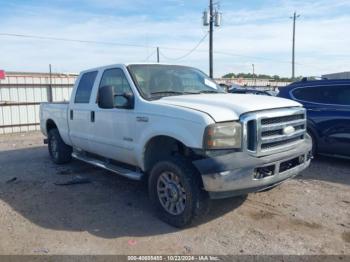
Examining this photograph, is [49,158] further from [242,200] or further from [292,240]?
[292,240]

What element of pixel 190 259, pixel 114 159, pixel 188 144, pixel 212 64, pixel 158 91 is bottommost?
pixel 190 259

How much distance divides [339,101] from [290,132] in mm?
3457

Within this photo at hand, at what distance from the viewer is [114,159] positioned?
5586 mm

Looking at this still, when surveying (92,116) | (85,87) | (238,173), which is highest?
(85,87)

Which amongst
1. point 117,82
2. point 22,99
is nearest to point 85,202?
point 117,82

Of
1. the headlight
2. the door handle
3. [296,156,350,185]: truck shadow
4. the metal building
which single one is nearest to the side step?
the door handle

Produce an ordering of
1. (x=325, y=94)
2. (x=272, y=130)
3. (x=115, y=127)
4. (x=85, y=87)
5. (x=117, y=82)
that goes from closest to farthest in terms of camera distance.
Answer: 1. (x=272, y=130)
2. (x=115, y=127)
3. (x=117, y=82)
4. (x=85, y=87)
5. (x=325, y=94)

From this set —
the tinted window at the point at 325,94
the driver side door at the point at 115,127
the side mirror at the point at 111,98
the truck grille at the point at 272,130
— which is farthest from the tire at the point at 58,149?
the tinted window at the point at 325,94

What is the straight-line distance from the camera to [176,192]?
4.32m

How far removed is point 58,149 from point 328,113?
5.72m

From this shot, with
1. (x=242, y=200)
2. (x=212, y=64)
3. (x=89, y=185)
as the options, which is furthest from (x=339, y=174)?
(x=212, y=64)

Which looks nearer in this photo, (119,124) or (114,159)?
(119,124)

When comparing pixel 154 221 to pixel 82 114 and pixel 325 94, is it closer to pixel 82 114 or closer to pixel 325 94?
pixel 82 114

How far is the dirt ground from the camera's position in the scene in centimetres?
385
